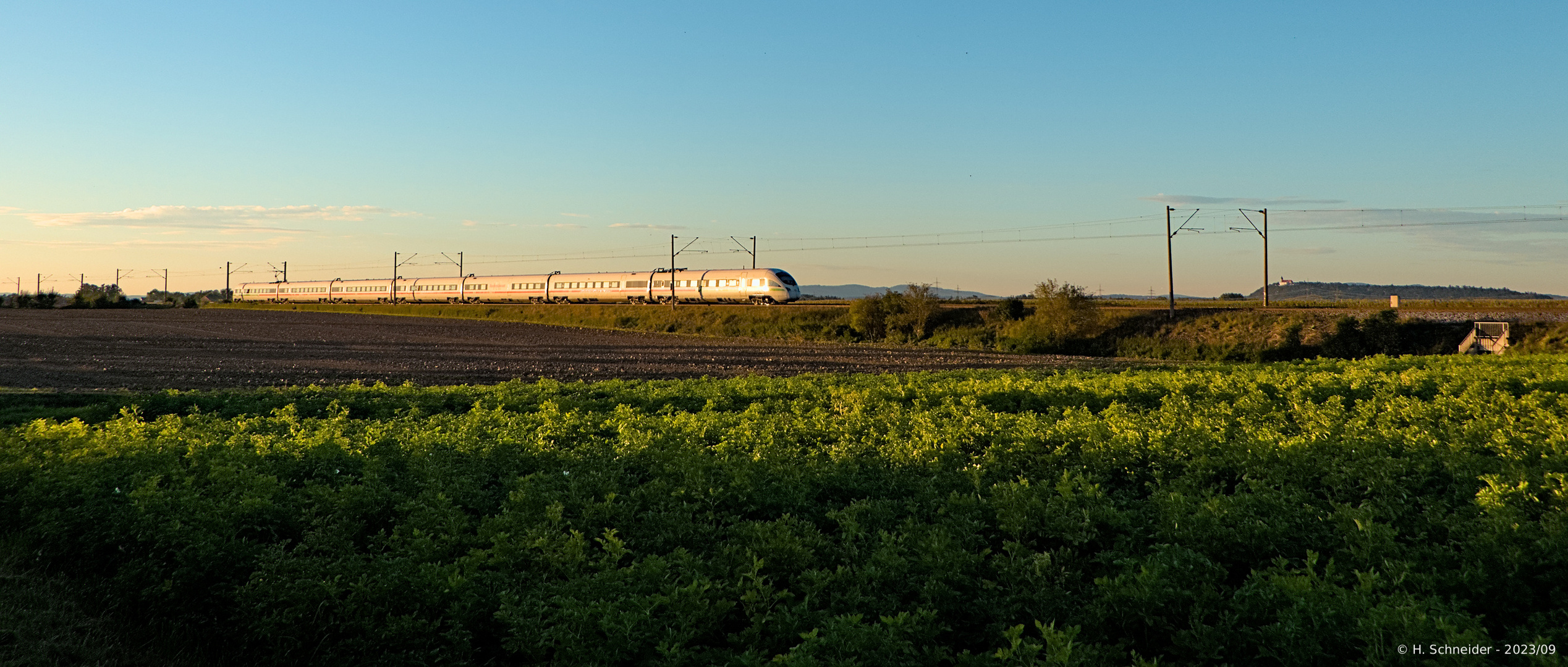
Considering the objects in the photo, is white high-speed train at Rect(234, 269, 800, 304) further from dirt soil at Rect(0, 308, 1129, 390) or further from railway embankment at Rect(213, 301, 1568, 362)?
dirt soil at Rect(0, 308, 1129, 390)

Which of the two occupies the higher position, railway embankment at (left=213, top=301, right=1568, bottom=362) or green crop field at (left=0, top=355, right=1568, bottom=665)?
railway embankment at (left=213, top=301, right=1568, bottom=362)

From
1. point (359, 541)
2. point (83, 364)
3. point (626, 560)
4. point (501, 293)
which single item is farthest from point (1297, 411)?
point (501, 293)

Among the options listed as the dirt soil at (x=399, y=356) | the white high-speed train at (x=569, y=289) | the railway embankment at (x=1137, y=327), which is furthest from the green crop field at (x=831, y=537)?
the white high-speed train at (x=569, y=289)

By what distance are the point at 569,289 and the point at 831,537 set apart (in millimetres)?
84811

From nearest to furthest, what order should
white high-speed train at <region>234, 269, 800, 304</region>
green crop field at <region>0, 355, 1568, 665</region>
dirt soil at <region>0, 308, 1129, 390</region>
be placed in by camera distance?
1. green crop field at <region>0, 355, 1568, 665</region>
2. dirt soil at <region>0, 308, 1129, 390</region>
3. white high-speed train at <region>234, 269, 800, 304</region>

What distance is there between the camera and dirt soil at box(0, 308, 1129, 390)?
32.3 meters

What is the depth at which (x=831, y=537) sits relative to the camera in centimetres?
919

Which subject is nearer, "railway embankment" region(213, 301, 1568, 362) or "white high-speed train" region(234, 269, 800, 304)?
"railway embankment" region(213, 301, 1568, 362)

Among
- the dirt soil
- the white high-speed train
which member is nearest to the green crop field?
the dirt soil

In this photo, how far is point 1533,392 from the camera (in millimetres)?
15492

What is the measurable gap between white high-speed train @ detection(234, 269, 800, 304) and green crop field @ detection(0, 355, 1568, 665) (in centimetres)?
5948

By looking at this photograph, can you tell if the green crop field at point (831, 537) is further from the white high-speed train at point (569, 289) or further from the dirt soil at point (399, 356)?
the white high-speed train at point (569, 289)

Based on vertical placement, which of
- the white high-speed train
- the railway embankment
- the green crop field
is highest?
the white high-speed train

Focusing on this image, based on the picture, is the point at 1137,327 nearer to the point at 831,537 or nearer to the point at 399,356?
the point at 399,356
